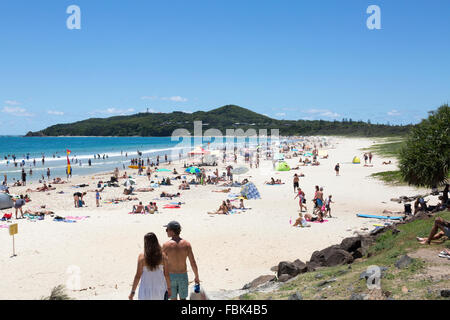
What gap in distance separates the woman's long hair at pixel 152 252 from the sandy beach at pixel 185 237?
293 cm

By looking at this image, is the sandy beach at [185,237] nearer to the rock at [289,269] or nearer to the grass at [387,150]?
the rock at [289,269]

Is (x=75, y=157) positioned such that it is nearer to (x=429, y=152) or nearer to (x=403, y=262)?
(x=429, y=152)

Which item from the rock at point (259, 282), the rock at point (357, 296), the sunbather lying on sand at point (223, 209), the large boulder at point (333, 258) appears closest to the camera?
the rock at point (357, 296)

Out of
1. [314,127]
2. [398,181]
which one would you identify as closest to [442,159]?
[398,181]

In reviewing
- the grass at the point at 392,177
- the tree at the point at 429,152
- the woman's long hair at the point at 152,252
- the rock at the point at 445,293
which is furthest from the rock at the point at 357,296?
the grass at the point at 392,177

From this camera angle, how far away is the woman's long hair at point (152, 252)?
458 centimetres

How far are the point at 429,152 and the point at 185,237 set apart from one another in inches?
404

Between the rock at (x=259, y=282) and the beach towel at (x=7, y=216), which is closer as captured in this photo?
the rock at (x=259, y=282)

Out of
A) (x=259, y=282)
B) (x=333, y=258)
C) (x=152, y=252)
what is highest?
(x=152, y=252)

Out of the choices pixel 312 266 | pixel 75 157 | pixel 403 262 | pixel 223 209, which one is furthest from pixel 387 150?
pixel 403 262

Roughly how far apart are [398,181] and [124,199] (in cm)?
1637

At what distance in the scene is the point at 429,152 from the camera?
15211 mm
